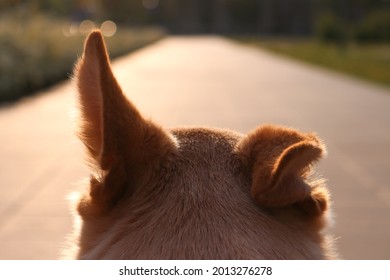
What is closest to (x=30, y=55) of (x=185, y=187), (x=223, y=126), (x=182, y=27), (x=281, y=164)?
(x=223, y=126)

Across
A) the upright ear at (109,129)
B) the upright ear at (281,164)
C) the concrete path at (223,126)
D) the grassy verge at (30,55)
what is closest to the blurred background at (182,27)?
the grassy verge at (30,55)

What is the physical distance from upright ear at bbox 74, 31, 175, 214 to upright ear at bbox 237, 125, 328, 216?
232mm

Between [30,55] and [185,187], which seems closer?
[185,187]

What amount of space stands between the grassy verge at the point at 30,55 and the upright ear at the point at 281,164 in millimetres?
15858

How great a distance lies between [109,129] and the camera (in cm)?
179

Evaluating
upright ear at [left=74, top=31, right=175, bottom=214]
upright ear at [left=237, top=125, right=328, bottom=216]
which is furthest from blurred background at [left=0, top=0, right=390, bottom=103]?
upright ear at [left=237, top=125, right=328, bottom=216]

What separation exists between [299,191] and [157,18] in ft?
345

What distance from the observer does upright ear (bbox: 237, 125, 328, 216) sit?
171cm

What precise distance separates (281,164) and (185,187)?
28cm

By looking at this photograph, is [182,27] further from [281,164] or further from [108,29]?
[281,164]

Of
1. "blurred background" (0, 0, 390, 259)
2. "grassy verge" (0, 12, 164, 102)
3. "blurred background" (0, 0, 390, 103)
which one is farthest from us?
"blurred background" (0, 0, 390, 103)

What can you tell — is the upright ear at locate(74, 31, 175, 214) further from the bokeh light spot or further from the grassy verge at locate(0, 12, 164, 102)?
the bokeh light spot

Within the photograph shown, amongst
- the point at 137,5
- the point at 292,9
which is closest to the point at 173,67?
the point at 137,5

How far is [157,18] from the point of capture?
10531cm
